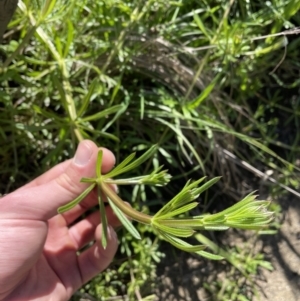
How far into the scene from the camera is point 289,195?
165 cm

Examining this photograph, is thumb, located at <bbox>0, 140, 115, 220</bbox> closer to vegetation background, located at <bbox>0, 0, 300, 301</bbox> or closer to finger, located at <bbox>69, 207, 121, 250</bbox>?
vegetation background, located at <bbox>0, 0, 300, 301</bbox>

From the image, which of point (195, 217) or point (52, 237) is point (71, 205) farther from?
point (52, 237)

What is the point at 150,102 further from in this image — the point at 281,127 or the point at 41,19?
the point at 281,127

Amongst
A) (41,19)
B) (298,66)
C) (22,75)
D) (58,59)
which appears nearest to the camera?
(41,19)

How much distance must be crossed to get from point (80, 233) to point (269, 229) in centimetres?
58

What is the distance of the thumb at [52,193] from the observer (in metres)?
1.14

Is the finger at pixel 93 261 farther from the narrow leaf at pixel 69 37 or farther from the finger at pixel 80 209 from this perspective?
the narrow leaf at pixel 69 37

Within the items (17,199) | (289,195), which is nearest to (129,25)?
(17,199)

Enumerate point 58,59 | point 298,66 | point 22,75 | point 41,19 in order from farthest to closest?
point 298,66, point 22,75, point 58,59, point 41,19

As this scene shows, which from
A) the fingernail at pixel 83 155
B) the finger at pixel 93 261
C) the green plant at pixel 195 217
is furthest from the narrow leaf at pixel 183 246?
the finger at pixel 93 261

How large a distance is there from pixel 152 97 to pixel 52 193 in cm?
41

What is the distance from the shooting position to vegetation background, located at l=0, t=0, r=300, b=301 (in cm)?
129

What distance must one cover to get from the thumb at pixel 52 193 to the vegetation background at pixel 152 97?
9 cm

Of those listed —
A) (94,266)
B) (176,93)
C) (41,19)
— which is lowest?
(94,266)
